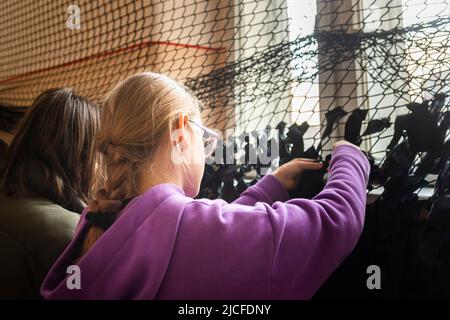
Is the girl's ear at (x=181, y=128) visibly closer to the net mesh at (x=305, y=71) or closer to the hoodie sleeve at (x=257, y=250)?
the hoodie sleeve at (x=257, y=250)

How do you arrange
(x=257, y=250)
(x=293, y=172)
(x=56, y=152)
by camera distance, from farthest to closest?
(x=56, y=152) → (x=293, y=172) → (x=257, y=250)

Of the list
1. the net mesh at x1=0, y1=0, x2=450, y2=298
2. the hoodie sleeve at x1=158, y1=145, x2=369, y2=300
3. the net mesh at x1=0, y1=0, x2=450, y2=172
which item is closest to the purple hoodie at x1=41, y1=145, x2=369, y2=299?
the hoodie sleeve at x1=158, y1=145, x2=369, y2=300

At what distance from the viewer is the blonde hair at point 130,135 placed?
497 millimetres

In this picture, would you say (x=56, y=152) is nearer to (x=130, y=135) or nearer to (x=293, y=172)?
(x=130, y=135)

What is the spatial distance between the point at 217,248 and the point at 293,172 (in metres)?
0.21

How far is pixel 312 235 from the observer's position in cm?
42

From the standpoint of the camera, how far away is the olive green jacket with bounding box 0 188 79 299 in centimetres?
61

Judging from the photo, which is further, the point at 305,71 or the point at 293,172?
the point at 305,71

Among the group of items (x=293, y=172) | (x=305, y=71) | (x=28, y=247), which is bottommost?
(x=28, y=247)

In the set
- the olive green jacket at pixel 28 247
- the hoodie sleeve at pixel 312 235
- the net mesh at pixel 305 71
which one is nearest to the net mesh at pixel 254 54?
the net mesh at pixel 305 71

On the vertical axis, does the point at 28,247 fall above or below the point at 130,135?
below

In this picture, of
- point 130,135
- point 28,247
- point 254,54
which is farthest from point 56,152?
point 254,54
